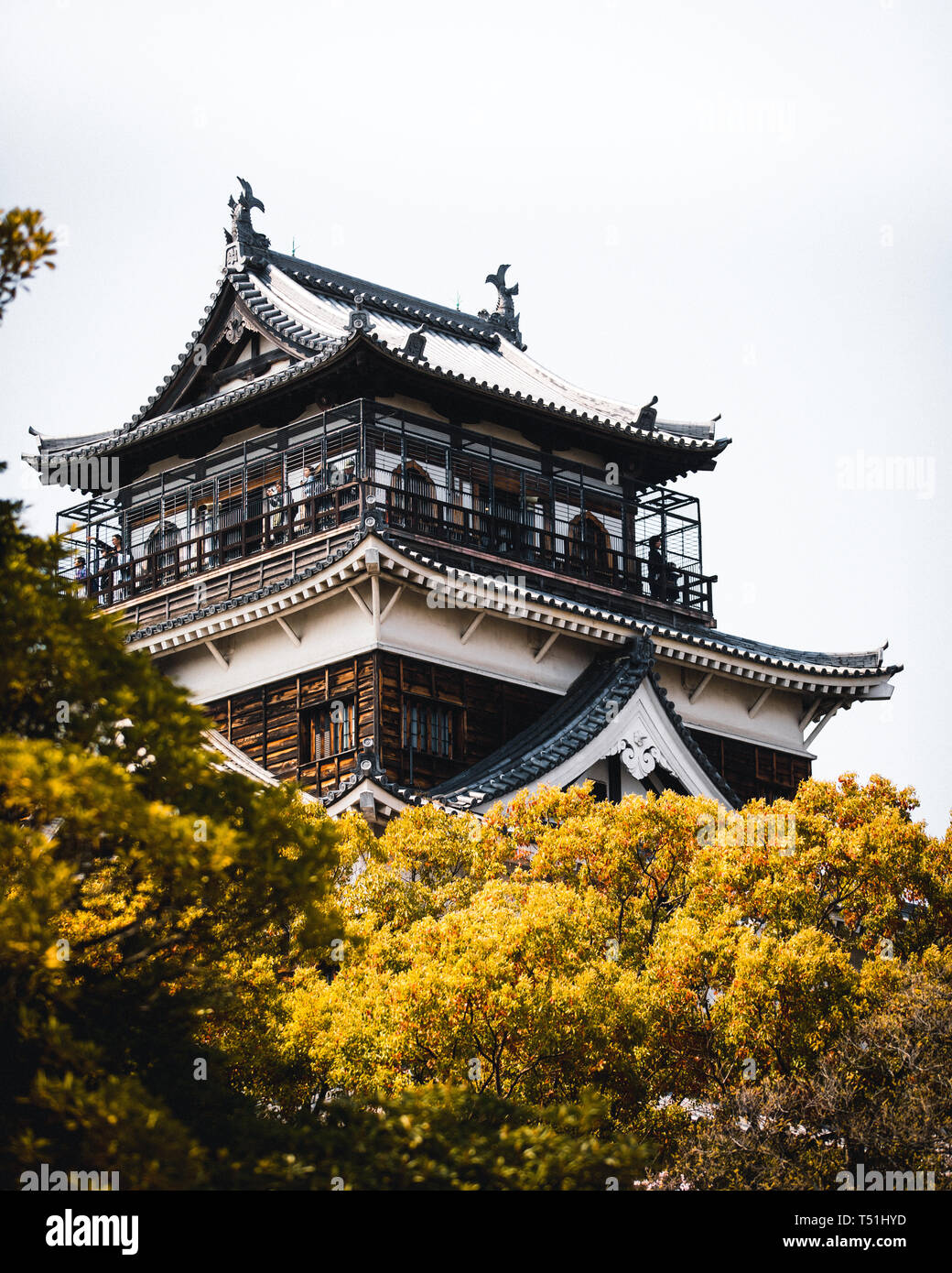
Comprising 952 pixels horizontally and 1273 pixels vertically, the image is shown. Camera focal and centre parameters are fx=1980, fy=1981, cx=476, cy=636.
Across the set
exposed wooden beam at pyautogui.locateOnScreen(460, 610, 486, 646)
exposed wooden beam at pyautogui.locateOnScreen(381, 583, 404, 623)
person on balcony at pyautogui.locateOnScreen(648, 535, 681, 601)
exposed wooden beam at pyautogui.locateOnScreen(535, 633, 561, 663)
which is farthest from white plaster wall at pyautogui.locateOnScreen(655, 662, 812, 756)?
exposed wooden beam at pyautogui.locateOnScreen(381, 583, 404, 623)

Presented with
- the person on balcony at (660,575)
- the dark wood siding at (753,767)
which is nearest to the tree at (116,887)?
the dark wood siding at (753,767)

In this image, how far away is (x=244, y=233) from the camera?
42.1 metres

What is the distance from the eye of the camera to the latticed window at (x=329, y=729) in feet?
112

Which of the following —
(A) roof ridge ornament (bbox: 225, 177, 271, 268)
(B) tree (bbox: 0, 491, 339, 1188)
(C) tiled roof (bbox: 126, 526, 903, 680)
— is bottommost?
(B) tree (bbox: 0, 491, 339, 1188)

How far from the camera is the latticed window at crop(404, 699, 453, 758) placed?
34.1m

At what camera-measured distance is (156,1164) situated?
1267cm

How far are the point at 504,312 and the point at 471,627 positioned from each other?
556 inches

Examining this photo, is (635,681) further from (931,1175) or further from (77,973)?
(77,973)

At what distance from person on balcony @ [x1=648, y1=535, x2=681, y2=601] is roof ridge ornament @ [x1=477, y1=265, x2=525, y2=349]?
7630 millimetres

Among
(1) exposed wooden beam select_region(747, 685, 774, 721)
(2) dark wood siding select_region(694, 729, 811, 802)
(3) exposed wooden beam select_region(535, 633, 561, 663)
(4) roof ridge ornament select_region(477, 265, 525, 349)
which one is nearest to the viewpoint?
(3) exposed wooden beam select_region(535, 633, 561, 663)

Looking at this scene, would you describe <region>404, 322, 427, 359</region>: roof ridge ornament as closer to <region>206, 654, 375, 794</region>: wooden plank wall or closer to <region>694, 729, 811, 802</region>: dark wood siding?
<region>206, 654, 375, 794</region>: wooden plank wall

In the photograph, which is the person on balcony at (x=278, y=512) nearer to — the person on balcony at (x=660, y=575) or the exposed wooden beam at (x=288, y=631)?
the exposed wooden beam at (x=288, y=631)
